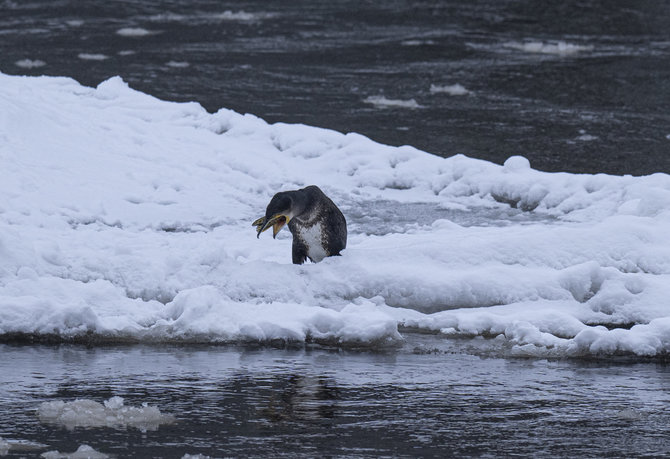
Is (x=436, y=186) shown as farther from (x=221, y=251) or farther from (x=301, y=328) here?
(x=301, y=328)

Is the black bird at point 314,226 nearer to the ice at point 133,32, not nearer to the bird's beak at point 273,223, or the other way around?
the bird's beak at point 273,223

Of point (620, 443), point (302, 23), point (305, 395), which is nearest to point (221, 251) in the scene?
point (305, 395)

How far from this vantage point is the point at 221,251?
866 centimetres

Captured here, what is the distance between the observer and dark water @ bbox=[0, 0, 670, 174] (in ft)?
52.9

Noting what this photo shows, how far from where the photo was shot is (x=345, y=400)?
6.54 meters

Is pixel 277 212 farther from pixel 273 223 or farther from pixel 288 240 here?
pixel 288 240

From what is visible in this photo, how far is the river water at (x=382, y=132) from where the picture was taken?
5.98 meters

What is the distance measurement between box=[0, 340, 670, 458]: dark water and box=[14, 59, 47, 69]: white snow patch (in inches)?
516

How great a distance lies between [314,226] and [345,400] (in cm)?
246

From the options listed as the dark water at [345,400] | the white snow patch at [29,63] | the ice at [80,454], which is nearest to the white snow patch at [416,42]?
the white snow patch at [29,63]

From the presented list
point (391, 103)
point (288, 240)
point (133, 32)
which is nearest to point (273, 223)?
point (288, 240)

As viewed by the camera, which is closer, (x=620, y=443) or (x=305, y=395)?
(x=620, y=443)

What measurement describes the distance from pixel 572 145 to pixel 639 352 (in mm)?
8387

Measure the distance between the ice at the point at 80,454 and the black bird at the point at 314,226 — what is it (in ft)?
10.5
